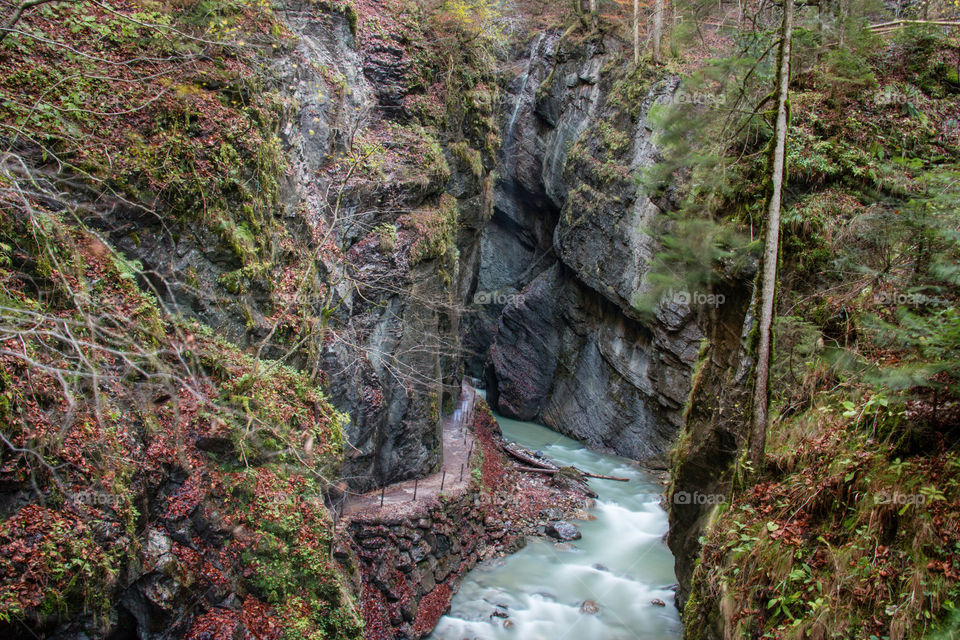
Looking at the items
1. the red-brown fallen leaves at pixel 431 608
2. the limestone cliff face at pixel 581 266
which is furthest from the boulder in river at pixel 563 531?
the limestone cliff face at pixel 581 266

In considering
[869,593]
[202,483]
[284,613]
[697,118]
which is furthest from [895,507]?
[202,483]

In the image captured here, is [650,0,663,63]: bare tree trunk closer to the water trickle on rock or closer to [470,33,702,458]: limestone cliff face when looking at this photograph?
[470,33,702,458]: limestone cliff face

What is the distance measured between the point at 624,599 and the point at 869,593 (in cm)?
846

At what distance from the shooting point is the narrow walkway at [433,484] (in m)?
11.5

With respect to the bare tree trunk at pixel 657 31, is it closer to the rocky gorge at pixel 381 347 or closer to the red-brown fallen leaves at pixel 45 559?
the rocky gorge at pixel 381 347

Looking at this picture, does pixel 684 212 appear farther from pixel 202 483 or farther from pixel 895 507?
pixel 202 483

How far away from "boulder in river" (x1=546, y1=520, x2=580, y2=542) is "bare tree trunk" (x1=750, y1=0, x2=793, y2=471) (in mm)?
9020

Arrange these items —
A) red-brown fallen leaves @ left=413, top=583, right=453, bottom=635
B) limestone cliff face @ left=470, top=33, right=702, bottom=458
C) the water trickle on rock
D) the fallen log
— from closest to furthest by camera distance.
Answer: red-brown fallen leaves @ left=413, top=583, right=453, bottom=635
the water trickle on rock
the fallen log
limestone cliff face @ left=470, top=33, right=702, bottom=458

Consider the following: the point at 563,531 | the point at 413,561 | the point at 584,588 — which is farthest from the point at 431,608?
the point at 563,531

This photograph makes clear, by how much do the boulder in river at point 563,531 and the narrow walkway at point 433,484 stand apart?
109 inches

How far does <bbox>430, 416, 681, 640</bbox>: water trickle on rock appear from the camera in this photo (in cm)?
1102

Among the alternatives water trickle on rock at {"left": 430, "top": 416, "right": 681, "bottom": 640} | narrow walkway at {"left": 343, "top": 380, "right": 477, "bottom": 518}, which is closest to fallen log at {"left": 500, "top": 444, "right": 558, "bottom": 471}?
narrow walkway at {"left": 343, "top": 380, "right": 477, "bottom": 518}

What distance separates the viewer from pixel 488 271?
3216 cm

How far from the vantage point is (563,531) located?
14.8 metres
